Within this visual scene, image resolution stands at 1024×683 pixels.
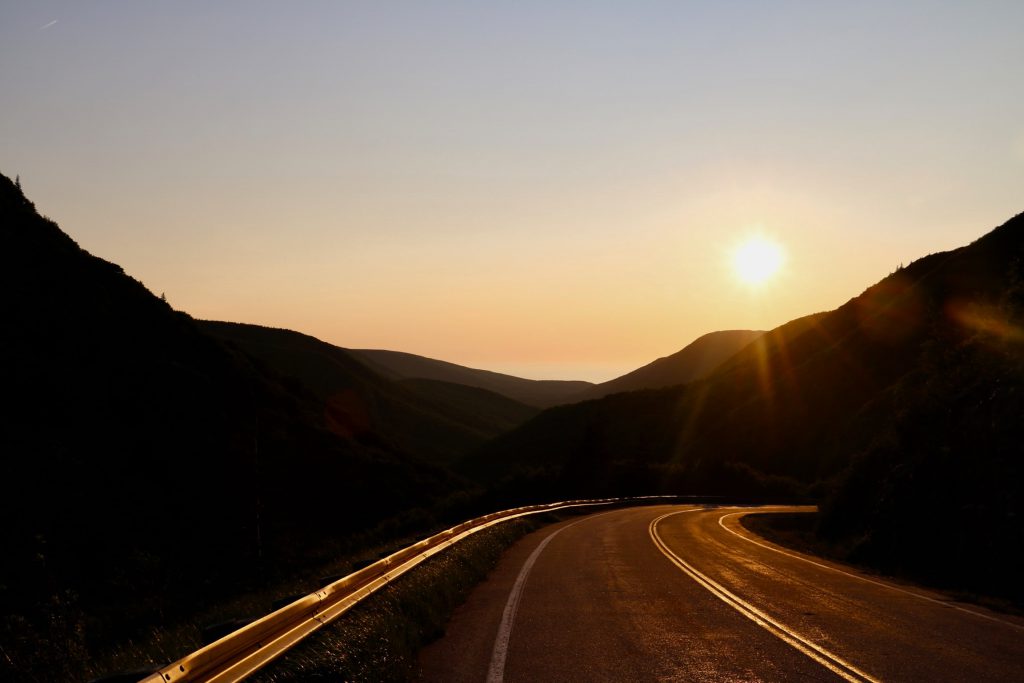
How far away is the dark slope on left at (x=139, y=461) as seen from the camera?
32.6 metres

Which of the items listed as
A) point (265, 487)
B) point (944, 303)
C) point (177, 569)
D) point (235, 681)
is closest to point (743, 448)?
point (944, 303)

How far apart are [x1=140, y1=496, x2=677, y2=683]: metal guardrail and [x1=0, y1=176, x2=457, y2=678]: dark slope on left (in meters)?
13.6

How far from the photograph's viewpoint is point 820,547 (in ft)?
93.4

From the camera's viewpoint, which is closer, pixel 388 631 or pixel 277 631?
pixel 277 631

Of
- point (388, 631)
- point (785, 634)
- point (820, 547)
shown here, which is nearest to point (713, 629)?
point (785, 634)

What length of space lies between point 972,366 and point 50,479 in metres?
39.7

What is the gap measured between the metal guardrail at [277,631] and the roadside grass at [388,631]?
12 centimetres

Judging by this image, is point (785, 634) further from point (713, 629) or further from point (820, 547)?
point (820, 547)

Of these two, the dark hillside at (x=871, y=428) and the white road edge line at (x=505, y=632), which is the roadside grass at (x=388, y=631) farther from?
the dark hillside at (x=871, y=428)

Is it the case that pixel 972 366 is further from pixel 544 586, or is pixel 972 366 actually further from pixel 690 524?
pixel 544 586

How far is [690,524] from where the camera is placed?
32.9 meters

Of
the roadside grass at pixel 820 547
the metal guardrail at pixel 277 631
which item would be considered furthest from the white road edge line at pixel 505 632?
the roadside grass at pixel 820 547

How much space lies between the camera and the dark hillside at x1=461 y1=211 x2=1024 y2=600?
1919 cm

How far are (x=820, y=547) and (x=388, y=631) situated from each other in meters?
23.7
